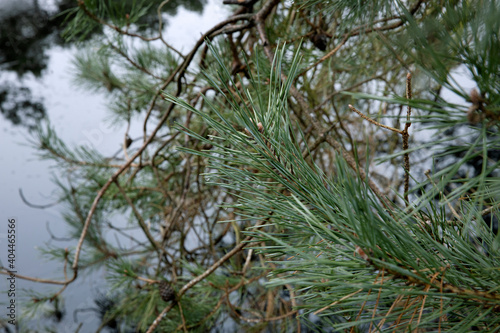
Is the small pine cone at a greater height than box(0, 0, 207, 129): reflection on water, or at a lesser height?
lesser

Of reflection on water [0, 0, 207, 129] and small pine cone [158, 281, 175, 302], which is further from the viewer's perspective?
reflection on water [0, 0, 207, 129]

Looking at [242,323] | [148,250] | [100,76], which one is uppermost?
[100,76]

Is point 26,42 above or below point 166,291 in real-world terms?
above

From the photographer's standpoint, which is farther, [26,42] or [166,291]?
[26,42]

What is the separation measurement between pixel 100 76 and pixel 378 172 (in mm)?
598

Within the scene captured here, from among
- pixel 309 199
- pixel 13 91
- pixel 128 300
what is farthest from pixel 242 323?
pixel 13 91

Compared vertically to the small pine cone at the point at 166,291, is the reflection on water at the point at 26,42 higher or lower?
higher

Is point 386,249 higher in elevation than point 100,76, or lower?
lower

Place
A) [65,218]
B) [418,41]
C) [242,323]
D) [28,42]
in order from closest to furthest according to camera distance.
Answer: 1. [418,41]
2. [242,323]
3. [65,218]
4. [28,42]

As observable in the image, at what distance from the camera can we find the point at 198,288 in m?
0.42

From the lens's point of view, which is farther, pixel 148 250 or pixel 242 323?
pixel 148 250

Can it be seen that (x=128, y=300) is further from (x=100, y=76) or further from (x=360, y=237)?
(x=360, y=237)

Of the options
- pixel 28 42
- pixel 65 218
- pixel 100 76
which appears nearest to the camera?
pixel 65 218

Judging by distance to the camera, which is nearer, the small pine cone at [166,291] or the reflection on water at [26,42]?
the small pine cone at [166,291]
